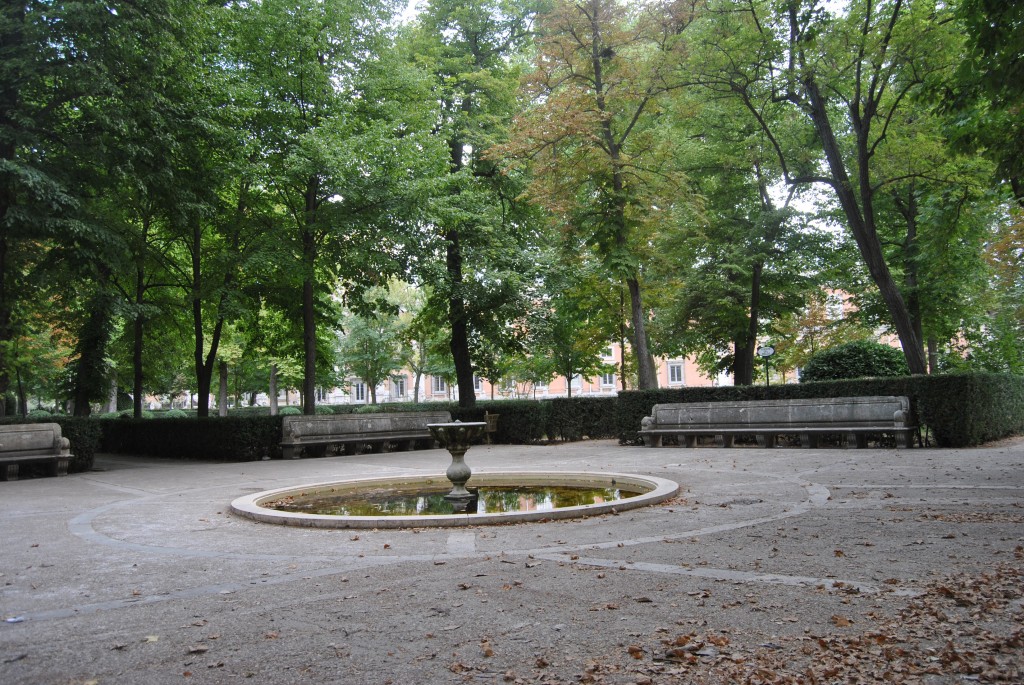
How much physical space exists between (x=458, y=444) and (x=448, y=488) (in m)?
2.40

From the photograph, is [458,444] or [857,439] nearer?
[458,444]

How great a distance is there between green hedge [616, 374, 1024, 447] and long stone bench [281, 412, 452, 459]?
651 cm

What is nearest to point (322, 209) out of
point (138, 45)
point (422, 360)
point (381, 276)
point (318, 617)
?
point (381, 276)

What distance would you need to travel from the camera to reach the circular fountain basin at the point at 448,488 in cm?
799

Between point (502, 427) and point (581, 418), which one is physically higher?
point (581, 418)

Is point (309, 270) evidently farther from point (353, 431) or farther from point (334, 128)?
point (353, 431)

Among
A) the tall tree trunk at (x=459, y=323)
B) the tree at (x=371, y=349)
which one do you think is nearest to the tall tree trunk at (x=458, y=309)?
the tall tree trunk at (x=459, y=323)

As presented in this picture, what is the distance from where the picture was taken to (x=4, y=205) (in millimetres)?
15797

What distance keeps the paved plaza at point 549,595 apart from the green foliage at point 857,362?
12767 millimetres

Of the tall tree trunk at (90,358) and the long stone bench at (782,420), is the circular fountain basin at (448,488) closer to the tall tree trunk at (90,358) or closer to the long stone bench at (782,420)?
the long stone bench at (782,420)

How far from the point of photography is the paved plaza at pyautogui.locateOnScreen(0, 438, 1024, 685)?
147 inches

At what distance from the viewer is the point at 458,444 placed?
9.70 meters

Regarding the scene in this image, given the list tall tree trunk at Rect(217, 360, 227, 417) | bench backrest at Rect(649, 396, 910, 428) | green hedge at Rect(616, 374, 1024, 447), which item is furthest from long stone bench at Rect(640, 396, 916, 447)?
tall tree trunk at Rect(217, 360, 227, 417)

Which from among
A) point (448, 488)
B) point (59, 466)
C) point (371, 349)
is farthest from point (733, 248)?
point (371, 349)
